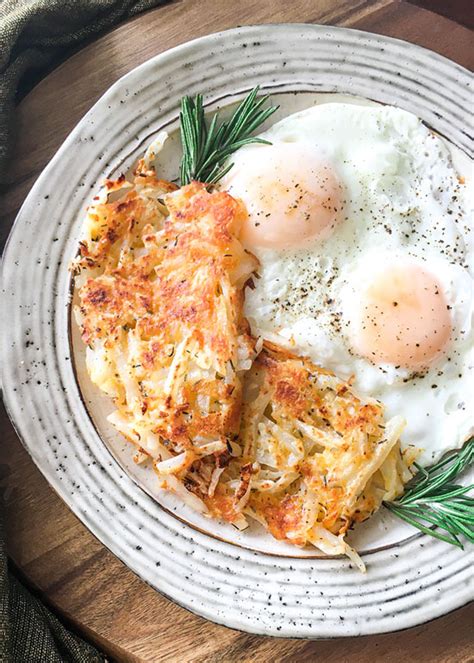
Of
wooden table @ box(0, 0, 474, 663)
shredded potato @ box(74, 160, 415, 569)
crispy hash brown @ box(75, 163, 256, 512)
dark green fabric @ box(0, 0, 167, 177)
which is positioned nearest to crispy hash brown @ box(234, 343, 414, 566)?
shredded potato @ box(74, 160, 415, 569)

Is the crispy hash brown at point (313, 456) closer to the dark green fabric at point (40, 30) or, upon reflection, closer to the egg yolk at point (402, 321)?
the egg yolk at point (402, 321)

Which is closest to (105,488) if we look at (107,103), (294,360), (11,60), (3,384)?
(3,384)

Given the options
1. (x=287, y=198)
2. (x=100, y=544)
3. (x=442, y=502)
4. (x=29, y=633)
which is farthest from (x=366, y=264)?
A: (x=29, y=633)

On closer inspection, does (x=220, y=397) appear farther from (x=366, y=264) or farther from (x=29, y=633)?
(x=29, y=633)

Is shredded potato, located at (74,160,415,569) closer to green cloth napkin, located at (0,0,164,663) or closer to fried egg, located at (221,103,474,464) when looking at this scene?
fried egg, located at (221,103,474,464)

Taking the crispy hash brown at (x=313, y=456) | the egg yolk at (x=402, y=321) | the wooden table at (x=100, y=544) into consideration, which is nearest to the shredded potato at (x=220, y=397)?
the crispy hash brown at (x=313, y=456)

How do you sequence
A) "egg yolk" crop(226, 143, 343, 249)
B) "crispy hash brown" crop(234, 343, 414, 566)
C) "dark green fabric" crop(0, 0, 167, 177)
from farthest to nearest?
"dark green fabric" crop(0, 0, 167, 177), "egg yolk" crop(226, 143, 343, 249), "crispy hash brown" crop(234, 343, 414, 566)
